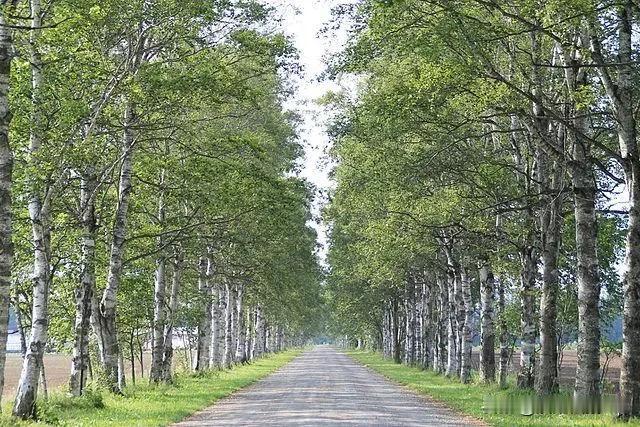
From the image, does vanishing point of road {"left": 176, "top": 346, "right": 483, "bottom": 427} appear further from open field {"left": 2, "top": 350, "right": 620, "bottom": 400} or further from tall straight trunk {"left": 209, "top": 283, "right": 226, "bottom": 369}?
tall straight trunk {"left": 209, "top": 283, "right": 226, "bottom": 369}

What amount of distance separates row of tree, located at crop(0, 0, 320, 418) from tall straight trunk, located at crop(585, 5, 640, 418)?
9545 millimetres

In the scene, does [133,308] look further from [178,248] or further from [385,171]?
[385,171]

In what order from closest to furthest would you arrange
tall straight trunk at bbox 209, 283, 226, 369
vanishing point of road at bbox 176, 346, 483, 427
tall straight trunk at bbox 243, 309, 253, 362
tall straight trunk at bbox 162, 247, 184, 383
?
1. vanishing point of road at bbox 176, 346, 483, 427
2. tall straight trunk at bbox 162, 247, 184, 383
3. tall straight trunk at bbox 209, 283, 226, 369
4. tall straight trunk at bbox 243, 309, 253, 362

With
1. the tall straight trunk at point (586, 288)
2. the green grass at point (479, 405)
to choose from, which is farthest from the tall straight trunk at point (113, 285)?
the tall straight trunk at point (586, 288)

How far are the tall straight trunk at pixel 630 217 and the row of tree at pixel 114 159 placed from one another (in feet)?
31.3

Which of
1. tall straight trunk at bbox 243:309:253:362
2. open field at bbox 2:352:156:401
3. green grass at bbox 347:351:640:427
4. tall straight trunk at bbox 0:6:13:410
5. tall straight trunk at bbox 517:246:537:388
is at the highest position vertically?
tall straight trunk at bbox 0:6:13:410

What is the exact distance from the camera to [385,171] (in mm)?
28750

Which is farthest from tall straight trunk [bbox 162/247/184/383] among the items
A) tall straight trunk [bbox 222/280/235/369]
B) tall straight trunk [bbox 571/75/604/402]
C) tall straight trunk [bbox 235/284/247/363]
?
tall straight trunk [bbox 235/284/247/363]

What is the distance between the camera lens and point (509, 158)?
1213 inches

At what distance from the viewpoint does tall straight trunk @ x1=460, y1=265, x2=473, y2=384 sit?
34375mm

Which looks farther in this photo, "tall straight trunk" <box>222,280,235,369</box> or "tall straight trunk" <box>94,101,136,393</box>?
"tall straight trunk" <box>222,280,235,369</box>

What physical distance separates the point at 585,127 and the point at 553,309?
521 cm

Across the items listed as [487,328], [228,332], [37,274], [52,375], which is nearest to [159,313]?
[37,274]

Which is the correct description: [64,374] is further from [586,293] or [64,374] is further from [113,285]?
[586,293]
